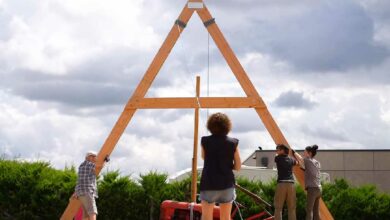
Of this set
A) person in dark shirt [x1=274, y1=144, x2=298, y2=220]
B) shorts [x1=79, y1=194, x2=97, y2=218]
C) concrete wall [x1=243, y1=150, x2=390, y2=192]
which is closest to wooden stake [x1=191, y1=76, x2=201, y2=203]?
person in dark shirt [x1=274, y1=144, x2=298, y2=220]

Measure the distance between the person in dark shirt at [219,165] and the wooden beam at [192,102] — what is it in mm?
4219

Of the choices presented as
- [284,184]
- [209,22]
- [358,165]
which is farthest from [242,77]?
[358,165]

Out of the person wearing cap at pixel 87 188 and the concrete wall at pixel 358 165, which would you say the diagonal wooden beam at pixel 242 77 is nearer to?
the person wearing cap at pixel 87 188

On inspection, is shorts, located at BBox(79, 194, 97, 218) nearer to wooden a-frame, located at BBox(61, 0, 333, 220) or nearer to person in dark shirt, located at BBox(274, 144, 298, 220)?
wooden a-frame, located at BBox(61, 0, 333, 220)

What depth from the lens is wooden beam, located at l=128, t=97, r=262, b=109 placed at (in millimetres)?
11492

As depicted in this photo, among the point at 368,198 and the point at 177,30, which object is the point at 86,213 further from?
the point at 368,198

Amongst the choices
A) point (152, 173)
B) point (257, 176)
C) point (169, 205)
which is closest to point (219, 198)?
point (169, 205)

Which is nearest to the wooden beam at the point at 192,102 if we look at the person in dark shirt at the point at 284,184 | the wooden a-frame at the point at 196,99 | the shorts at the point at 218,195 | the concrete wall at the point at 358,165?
the wooden a-frame at the point at 196,99

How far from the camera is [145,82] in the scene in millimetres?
11695

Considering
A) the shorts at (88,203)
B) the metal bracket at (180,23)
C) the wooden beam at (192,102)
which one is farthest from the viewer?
the metal bracket at (180,23)

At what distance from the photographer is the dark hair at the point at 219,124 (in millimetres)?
7211

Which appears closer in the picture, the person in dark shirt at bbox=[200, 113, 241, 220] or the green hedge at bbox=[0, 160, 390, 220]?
the person in dark shirt at bbox=[200, 113, 241, 220]

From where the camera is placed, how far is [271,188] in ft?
42.2

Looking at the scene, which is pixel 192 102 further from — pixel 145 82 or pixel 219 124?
pixel 219 124
